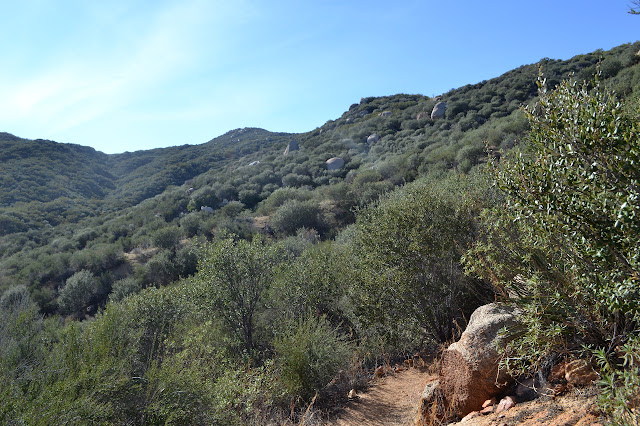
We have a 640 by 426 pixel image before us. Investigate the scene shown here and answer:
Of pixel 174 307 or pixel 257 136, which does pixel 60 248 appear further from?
pixel 257 136

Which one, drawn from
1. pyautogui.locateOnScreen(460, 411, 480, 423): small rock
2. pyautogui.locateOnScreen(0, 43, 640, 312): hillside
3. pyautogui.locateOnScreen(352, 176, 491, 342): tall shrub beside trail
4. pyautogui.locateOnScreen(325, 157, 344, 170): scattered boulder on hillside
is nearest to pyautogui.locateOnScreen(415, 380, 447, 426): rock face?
pyautogui.locateOnScreen(460, 411, 480, 423): small rock

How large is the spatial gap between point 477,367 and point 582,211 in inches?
105

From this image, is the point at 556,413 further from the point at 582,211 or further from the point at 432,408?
the point at 582,211

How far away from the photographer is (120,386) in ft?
17.5

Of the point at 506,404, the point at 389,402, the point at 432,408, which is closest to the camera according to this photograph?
the point at 506,404

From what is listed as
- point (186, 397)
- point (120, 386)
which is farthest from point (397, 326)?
point (120, 386)

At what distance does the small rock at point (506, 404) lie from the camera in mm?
4234

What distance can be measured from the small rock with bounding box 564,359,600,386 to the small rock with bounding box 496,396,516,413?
2.26 feet

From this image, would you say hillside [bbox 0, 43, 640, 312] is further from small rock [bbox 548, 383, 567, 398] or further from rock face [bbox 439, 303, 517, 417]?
small rock [bbox 548, 383, 567, 398]

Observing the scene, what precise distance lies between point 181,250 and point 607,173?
2533 cm

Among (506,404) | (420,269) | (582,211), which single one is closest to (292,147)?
(420,269)

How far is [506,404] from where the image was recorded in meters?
4.28

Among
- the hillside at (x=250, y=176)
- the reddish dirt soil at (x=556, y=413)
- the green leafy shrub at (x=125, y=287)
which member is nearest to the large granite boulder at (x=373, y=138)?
the hillside at (x=250, y=176)

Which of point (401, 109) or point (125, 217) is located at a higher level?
point (401, 109)
